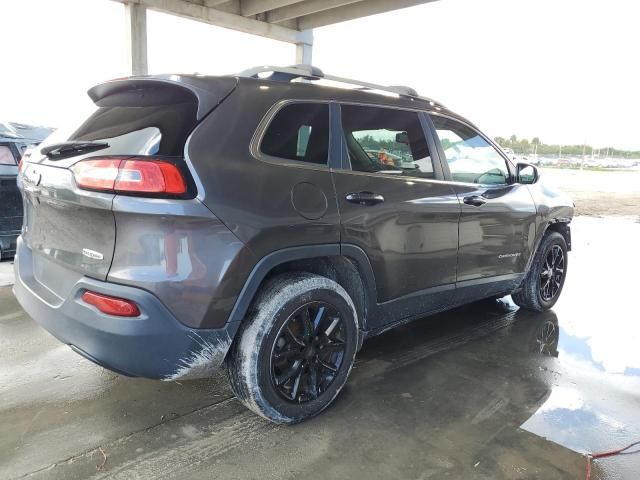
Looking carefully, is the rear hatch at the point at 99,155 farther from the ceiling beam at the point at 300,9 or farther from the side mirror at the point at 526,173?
the ceiling beam at the point at 300,9

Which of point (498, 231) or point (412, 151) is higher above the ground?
point (412, 151)

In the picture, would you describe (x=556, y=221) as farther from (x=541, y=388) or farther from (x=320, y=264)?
(x=320, y=264)

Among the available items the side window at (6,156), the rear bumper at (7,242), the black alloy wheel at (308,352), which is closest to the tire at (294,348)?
the black alloy wheel at (308,352)

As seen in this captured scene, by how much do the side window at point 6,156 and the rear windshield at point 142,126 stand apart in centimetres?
349

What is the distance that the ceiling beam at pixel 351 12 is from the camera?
513 inches

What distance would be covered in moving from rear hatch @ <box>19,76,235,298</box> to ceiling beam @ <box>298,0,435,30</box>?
38.8 feet

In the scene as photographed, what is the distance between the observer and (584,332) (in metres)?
4.27

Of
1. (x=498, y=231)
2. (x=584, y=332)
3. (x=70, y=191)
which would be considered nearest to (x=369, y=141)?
(x=498, y=231)

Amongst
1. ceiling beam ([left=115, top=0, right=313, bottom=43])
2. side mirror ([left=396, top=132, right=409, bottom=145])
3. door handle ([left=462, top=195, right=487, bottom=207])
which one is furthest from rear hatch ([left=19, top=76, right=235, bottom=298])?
ceiling beam ([left=115, top=0, right=313, bottom=43])

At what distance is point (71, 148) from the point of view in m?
2.40

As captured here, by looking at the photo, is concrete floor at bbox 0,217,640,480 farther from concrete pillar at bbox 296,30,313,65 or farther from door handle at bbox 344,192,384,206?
concrete pillar at bbox 296,30,313,65

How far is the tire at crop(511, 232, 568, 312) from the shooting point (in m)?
4.44

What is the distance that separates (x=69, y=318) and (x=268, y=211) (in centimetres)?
104

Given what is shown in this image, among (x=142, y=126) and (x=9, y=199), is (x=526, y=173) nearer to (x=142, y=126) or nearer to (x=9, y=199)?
(x=142, y=126)
